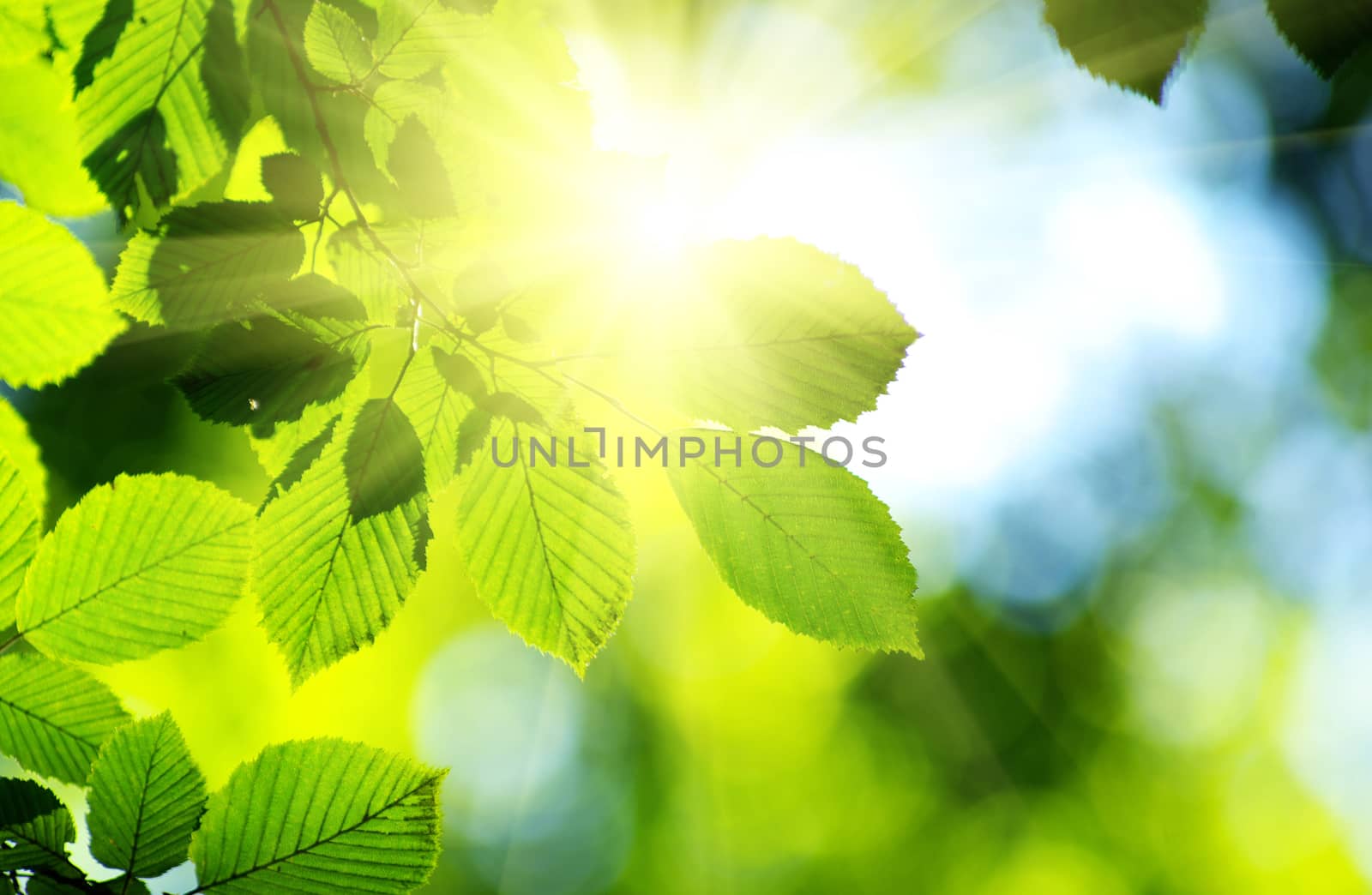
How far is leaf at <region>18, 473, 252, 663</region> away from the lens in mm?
584

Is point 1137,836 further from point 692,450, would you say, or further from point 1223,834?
point 692,450

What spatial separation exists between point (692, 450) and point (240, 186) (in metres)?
0.87

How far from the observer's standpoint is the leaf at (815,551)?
2.02 feet

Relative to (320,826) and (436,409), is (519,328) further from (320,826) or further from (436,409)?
(320,826)

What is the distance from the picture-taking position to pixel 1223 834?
317 inches

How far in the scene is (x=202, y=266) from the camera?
658 mm

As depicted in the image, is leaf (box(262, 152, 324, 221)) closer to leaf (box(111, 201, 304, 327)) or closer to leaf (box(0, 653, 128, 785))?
leaf (box(111, 201, 304, 327))

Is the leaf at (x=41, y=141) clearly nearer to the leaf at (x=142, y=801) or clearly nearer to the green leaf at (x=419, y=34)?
the green leaf at (x=419, y=34)

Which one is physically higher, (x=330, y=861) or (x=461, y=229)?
(x=461, y=229)

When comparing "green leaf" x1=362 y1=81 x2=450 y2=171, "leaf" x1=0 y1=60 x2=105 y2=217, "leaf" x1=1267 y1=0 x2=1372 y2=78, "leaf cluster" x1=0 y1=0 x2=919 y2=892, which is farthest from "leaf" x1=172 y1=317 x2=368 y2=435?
"leaf" x1=1267 y1=0 x2=1372 y2=78

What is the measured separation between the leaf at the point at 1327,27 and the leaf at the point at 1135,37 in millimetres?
62

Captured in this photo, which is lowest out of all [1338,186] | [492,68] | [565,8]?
[492,68]

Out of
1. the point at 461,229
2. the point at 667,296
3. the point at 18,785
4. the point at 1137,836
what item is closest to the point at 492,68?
the point at 461,229

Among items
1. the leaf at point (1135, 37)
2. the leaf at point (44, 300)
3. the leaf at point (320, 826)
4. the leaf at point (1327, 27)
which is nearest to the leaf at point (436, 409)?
the leaf at point (320, 826)
